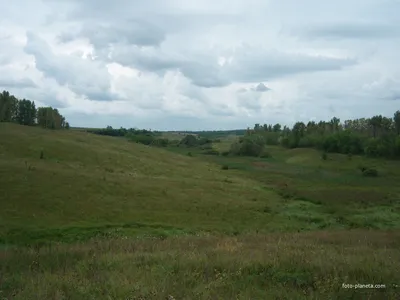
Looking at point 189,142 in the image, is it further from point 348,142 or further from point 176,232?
point 176,232

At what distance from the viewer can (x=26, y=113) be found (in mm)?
132875

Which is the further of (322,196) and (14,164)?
(322,196)

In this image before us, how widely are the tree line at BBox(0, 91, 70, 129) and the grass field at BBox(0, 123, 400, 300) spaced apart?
4511cm

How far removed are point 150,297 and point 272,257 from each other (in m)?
4.51

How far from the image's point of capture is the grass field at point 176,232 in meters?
9.16

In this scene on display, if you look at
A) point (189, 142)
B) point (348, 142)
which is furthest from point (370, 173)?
point (189, 142)

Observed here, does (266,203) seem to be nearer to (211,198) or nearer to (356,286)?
(211,198)

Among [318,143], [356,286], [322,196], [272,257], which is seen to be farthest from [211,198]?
[318,143]

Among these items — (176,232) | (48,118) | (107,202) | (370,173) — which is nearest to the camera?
(176,232)

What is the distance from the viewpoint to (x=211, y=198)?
45.5 m

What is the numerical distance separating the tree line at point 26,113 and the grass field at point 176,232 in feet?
148

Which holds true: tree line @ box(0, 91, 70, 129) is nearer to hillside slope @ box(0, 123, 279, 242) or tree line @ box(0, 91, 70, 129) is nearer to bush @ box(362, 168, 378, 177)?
hillside slope @ box(0, 123, 279, 242)

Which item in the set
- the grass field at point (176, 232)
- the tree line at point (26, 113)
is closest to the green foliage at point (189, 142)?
the tree line at point (26, 113)

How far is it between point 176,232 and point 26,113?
381 feet
